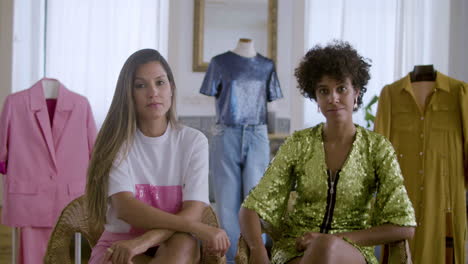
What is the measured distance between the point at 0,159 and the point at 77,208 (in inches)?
43.4

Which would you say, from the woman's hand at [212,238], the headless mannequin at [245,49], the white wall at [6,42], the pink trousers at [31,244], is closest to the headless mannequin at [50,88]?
the pink trousers at [31,244]

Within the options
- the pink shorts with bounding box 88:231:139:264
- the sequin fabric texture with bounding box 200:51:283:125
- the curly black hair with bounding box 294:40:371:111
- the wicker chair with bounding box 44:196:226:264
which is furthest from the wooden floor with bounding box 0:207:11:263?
the curly black hair with bounding box 294:40:371:111

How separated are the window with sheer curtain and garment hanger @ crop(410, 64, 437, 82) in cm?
250

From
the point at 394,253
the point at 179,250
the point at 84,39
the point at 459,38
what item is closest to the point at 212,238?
the point at 179,250

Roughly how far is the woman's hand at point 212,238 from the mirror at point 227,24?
3.45 metres

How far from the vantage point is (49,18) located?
170 inches

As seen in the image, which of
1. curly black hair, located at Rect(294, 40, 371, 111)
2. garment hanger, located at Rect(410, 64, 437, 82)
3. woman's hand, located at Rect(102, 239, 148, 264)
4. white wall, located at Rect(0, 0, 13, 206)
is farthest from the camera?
white wall, located at Rect(0, 0, 13, 206)

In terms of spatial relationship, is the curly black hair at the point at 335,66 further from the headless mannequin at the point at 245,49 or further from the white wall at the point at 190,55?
the white wall at the point at 190,55

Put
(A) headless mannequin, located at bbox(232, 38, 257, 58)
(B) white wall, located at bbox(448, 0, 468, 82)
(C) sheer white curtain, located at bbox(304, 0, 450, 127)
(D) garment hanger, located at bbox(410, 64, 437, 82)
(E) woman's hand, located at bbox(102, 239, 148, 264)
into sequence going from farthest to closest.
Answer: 1. (B) white wall, located at bbox(448, 0, 468, 82)
2. (C) sheer white curtain, located at bbox(304, 0, 450, 127)
3. (A) headless mannequin, located at bbox(232, 38, 257, 58)
4. (D) garment hanger, located at bbox(410, 64, 437, 82)
5. (E) woman's hand, located at bbox(102, 239, 148, 264)

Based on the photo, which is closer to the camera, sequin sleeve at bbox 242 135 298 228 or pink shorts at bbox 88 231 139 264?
pink shorts at bbox 88 231 139 264

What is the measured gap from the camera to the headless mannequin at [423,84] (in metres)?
2.57

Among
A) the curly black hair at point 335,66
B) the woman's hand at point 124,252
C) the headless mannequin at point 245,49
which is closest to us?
the woman's hand at point 124,252

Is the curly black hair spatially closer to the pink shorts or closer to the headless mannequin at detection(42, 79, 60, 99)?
the pink shorts

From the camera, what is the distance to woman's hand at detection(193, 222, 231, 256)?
1.42 m
